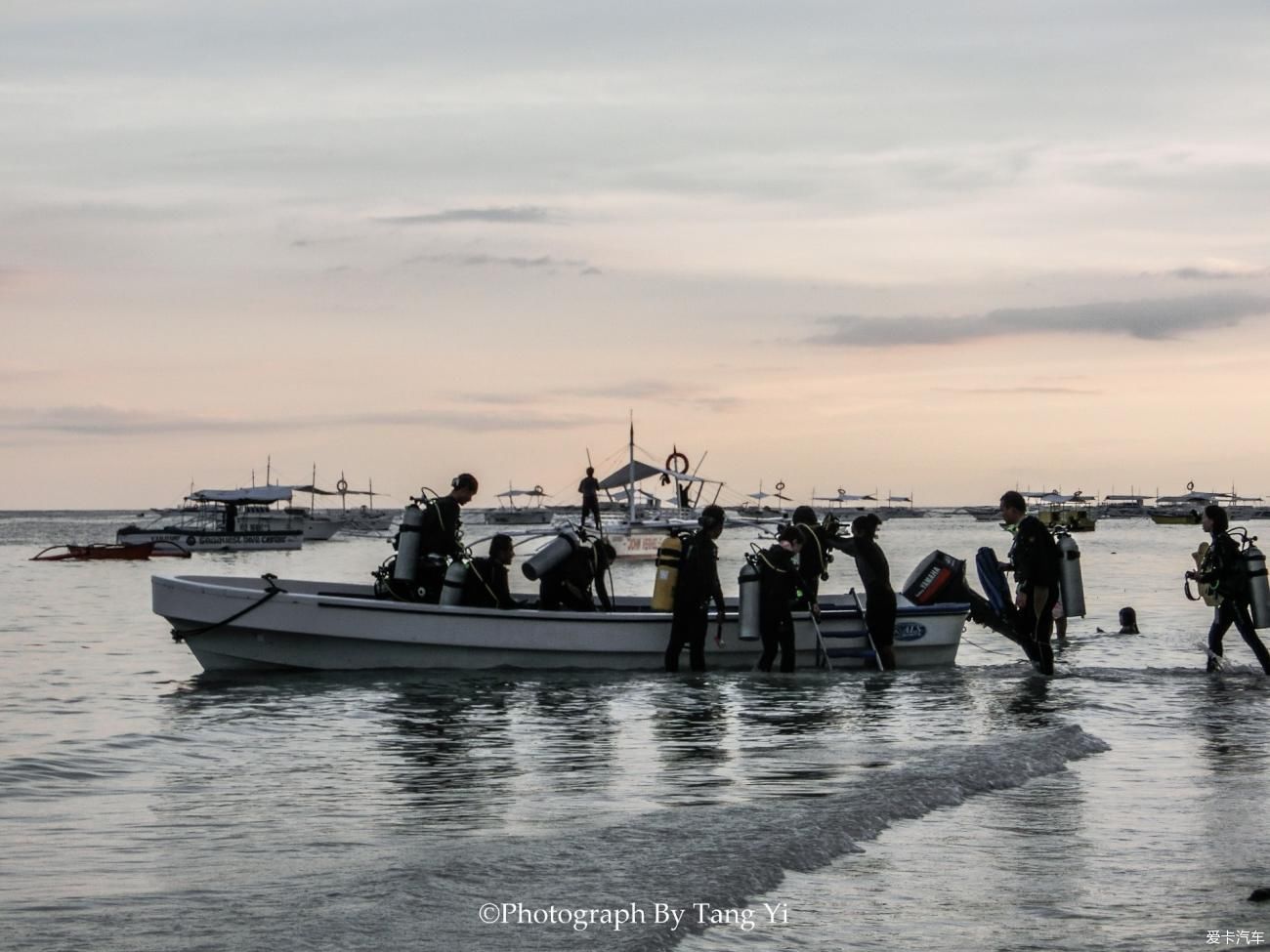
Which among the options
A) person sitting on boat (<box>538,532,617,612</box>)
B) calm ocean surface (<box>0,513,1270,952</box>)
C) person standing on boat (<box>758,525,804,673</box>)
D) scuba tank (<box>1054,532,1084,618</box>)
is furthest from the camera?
scuba tank (<box>1054,532,1084,618</box>)

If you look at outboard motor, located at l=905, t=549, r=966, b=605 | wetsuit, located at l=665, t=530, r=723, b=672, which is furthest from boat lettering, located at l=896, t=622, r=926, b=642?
wetsuit, located at l=665, t=530, r=723, b=672

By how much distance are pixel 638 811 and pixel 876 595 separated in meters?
8.62

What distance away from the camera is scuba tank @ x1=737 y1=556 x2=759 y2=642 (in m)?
16.4

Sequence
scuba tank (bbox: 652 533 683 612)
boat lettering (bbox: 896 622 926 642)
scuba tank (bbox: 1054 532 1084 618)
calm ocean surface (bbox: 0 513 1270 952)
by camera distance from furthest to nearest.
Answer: scuba tank (bbox: 1054 532 1084 618), boat lettering (bbox: 896 622 926 642), scuba tank (bbox: 652 533 683 612), calm ocean surface (bbox: 0 513 1270 952)

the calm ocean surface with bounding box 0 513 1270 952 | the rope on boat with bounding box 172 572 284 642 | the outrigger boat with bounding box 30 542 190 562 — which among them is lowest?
the calm ocean surface with bounding box 0 513 1270 952

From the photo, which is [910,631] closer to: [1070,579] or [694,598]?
[1070,579]

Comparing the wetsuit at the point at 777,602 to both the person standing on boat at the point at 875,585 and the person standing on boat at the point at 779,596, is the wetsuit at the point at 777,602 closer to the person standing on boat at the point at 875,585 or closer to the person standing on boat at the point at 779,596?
the person standing on boat at the point at 779,596

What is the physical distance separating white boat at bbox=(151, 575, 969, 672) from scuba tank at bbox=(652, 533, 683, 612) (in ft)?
0.56

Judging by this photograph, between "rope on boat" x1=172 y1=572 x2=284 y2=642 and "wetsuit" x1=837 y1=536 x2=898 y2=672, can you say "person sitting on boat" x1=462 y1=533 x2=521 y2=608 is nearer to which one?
"rope on boat" x1=172 y1=572 x2=284 y2=642

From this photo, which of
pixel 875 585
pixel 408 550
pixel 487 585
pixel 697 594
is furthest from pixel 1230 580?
pixel 408 550

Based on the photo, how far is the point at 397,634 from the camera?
16.7 metres

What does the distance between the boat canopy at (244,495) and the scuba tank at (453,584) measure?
67485 mm

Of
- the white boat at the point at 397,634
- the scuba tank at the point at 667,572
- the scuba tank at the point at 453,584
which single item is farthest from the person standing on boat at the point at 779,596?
the scuba tank at the point at 453,584

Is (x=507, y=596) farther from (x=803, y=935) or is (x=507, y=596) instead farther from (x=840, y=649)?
(x=803, y=935)
